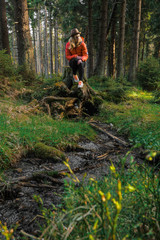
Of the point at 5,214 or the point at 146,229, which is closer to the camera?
the point at 146,229

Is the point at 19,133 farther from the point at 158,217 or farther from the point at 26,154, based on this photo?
the point at 158,217

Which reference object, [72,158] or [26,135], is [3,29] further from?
[72,158]

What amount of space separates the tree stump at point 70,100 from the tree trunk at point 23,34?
3.13 m

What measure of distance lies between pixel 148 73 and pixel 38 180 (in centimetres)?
1351

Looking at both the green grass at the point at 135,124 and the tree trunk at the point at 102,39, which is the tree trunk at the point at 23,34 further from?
the tree trunk at the point at 102,39

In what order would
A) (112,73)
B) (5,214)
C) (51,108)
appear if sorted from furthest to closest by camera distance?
(112,73), (51,108), (5,214)

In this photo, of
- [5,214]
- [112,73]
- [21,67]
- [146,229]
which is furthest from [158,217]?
[112,73]

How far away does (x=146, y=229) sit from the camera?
3.90 ft

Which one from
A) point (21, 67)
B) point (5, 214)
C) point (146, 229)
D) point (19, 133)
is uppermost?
point (21, 67)

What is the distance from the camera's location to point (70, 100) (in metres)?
7.23

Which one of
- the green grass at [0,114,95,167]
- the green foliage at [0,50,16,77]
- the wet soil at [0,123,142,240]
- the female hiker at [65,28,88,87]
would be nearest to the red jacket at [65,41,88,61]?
the female hiker at [65,28,88,87]

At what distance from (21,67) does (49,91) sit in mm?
2633

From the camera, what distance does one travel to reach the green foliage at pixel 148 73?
13.9 m

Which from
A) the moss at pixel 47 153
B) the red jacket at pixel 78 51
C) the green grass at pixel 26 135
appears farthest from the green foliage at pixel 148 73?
the moss at pixel 47 153
